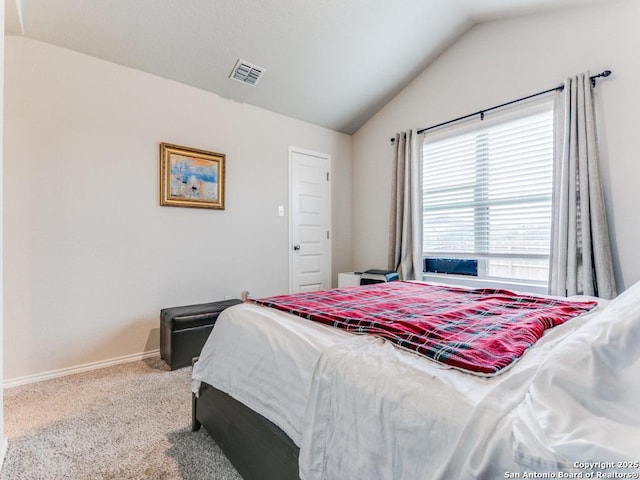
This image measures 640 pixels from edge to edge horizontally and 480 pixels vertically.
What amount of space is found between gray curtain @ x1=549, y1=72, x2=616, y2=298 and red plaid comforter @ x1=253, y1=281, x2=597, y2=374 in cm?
97

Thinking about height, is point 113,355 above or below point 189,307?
below

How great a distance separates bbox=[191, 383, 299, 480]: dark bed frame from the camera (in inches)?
39.8

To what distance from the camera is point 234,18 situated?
2.40 m

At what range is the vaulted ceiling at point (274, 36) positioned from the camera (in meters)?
2.23

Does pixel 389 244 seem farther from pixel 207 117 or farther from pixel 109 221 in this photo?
pixel 109 221

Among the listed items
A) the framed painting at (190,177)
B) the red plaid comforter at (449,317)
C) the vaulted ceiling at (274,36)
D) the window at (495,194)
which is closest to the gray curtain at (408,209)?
the window at (495,194)

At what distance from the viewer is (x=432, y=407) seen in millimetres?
663

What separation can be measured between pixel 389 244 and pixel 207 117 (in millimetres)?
2382

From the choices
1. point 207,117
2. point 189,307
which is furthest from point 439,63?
point 189,307

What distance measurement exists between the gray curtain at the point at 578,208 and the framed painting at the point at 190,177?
2.95 metres

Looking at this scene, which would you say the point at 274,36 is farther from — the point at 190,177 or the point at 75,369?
the point at 75,369

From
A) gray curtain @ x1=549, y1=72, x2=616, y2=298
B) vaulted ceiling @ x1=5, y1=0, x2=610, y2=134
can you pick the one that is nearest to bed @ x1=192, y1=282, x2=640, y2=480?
gray curtain @ x1=549, y1=72, x2=616, y2=298

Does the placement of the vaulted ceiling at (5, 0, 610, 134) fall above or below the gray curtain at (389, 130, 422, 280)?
above

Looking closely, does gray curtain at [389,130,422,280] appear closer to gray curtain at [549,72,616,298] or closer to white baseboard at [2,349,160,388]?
gray curtain at [549,72,616,298]
